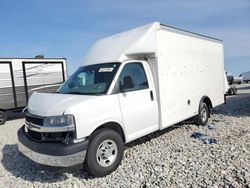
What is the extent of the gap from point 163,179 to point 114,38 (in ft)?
11.8

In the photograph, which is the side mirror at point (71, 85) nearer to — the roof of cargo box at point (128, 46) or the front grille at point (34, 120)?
the roof of cargo box at point (128, 46)

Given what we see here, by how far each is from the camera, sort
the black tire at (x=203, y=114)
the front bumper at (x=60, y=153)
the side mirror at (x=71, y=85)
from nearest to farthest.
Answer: the front bumper at (x=60, y=153)
the side mirror at (x=71, y=85)
the black tire at (x=203, y=114)

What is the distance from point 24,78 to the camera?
1203 cm

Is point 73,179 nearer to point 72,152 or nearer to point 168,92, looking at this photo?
point 72,152

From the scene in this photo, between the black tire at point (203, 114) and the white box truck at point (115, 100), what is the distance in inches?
3.1

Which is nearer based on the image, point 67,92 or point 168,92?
point 67,92

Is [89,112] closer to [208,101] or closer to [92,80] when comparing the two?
[92,80]

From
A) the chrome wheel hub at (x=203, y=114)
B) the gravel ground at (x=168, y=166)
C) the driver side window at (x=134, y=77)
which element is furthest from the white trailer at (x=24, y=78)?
the chrome wheel hub at (x=203, y=114)

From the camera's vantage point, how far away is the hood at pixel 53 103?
4.06 m

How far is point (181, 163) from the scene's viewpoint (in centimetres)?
466

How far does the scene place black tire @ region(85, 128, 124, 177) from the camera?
163 inches

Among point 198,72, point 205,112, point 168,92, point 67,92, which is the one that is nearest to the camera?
point 67,92

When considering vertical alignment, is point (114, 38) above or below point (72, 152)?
above

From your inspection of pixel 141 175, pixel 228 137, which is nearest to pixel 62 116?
pixel 141 175
